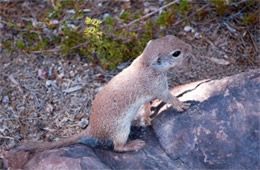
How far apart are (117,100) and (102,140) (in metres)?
0.38

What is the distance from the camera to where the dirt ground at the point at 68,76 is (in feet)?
12.4

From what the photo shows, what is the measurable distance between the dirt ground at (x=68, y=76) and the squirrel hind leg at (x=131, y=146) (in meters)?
0.86

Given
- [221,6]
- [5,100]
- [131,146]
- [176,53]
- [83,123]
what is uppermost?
[176,53]

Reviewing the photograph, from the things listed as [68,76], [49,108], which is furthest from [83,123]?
[68,76]

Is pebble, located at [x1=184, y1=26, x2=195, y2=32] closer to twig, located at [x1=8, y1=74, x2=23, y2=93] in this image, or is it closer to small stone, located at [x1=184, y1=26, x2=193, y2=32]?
small stone, located at [x1=184, y1=26, x2=193, y2=32]

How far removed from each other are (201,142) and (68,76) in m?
1.90

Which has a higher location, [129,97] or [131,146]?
[129,97]

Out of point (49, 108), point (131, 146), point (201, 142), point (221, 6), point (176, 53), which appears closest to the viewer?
point (201, 142)

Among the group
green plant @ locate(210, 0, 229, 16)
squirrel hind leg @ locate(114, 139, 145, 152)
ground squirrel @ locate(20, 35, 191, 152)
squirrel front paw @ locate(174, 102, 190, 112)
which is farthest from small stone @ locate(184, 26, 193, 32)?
squirrel hind leg @ locate(114, 139, 145, 152)

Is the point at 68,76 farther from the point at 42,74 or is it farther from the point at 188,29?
the point at 188,29

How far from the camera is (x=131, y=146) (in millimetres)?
2979

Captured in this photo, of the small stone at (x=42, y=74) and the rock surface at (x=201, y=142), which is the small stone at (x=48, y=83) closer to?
the small stone at (x=42, y=74)

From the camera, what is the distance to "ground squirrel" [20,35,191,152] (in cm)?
301

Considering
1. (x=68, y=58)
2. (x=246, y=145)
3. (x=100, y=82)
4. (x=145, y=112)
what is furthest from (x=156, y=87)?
(x=68, y=58)
